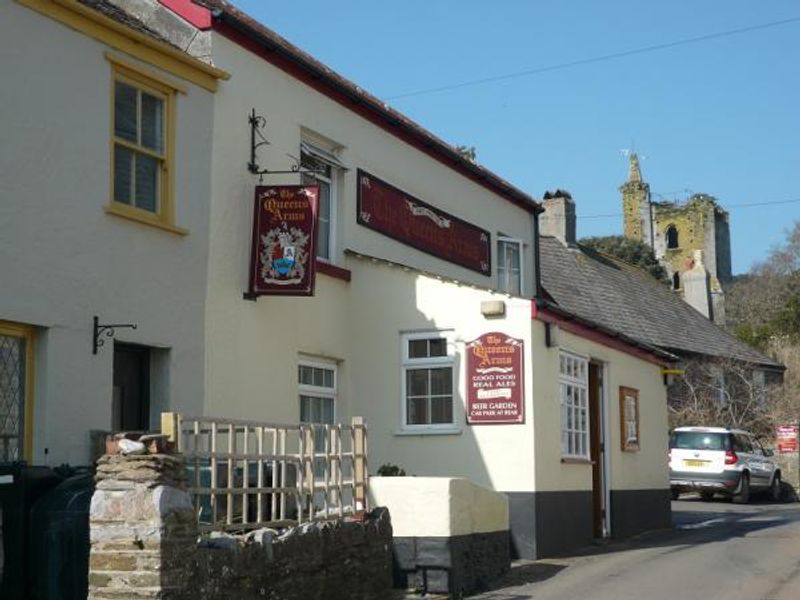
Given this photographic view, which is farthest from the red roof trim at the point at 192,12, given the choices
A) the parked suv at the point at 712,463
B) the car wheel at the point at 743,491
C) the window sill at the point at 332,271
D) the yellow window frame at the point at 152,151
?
the car wheel at the point at 743,491

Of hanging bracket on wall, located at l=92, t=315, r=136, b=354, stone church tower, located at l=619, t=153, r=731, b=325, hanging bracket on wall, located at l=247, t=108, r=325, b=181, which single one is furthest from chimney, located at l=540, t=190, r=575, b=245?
stone church tower, located at l=619, t=153, r=731, b=325

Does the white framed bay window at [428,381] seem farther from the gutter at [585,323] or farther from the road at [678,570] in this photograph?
the road at [678,570]

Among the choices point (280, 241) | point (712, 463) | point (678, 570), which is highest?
point (280, 241)

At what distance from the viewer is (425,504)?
12.6 meters

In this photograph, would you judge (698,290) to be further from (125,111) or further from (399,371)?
(125,111)

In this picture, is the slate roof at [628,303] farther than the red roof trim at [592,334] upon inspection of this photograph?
Yes

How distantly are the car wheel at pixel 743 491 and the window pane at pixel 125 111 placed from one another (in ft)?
68.3

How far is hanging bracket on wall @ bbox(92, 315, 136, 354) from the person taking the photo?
1163cm

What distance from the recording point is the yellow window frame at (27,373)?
1081 cm

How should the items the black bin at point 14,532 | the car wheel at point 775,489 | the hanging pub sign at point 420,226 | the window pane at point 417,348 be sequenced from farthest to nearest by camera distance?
the car wheel at point 775,489 < the hanging pub sign at point 420,226 < the window pane at point 417,348 < the black bin at point 14,532

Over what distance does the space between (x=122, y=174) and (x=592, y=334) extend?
26.8 feet

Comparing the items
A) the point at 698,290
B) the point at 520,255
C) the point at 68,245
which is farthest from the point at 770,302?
the point at 68,245

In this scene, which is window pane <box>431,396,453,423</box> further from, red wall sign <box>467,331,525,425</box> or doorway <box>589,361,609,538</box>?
doorway <box>589,361,609,538</box>

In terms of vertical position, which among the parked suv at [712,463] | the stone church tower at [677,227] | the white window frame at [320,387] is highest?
the stone church tower at [677,227]
